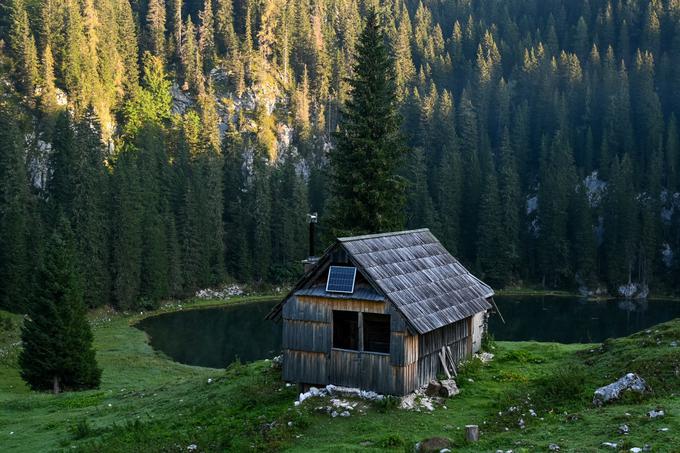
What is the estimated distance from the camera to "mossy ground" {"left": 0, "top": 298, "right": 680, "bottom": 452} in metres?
21.9

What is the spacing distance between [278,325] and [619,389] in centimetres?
5907

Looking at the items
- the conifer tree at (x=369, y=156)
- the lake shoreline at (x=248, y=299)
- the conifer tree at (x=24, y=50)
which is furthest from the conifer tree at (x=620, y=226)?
the conifer tree at (x=24, y=50)

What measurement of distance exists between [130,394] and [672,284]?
9046 centimetres

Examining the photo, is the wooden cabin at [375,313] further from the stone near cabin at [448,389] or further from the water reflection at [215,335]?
the water reflection at [215,335]

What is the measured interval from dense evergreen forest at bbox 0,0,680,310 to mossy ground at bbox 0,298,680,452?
4463cm

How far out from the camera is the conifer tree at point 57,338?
1773 inches

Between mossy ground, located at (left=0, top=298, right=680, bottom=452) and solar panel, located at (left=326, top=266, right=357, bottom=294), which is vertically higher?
solar panel, located at (left=326, top=266, right=357, bottom=294)

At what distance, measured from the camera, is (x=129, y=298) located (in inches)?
3597

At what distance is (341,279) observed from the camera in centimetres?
3009

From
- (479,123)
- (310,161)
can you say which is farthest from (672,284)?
(310,161)

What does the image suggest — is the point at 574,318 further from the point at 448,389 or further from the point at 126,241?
the point at 448,389

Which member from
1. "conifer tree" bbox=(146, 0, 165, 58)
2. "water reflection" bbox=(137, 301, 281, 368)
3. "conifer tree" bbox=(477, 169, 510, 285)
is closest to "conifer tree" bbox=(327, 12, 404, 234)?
"water reflection" bbox=(137, 301, 281, 368)

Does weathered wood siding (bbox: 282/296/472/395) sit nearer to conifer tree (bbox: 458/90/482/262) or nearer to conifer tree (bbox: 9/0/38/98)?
conifer tree (bbox: 458/90/482/262)

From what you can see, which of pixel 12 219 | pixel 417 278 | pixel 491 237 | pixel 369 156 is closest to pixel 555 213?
→ pixel 491 237
